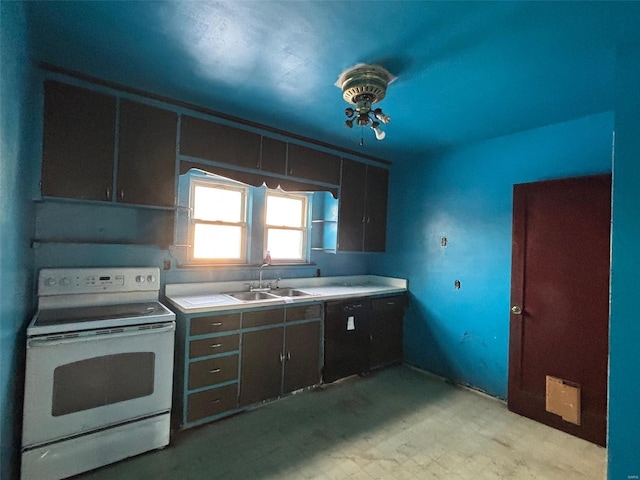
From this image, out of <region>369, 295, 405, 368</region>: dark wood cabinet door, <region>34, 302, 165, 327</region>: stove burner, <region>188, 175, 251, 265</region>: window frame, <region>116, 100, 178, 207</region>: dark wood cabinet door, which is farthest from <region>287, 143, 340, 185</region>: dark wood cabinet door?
<region>34, 302, 165, 327</region>: stove burner

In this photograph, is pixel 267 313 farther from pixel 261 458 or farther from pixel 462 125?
pixel 462 125

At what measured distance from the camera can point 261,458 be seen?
2.08 metres

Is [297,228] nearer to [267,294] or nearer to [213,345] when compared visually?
[267,294]

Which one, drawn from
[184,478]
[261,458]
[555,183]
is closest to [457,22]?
[555,183]

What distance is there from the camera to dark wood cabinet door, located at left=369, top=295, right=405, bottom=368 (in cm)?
347

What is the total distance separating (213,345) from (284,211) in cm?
169

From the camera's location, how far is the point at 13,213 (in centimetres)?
145

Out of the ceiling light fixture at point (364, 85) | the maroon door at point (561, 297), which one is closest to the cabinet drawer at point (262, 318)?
the ceiling light fixture at point (364, 85)

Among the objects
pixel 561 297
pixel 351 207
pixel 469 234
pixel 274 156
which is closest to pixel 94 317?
pixel 274 156

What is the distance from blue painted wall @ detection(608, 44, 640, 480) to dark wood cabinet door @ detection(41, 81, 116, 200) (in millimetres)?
3001

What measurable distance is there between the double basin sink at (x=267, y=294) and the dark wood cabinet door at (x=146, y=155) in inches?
40.0

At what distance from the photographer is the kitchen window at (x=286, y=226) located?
11.3ft

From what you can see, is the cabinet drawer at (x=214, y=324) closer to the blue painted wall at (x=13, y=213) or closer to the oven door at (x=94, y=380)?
the oven door at (x=94, y=380)

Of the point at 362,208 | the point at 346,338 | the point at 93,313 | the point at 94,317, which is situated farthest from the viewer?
the point at 362,208
